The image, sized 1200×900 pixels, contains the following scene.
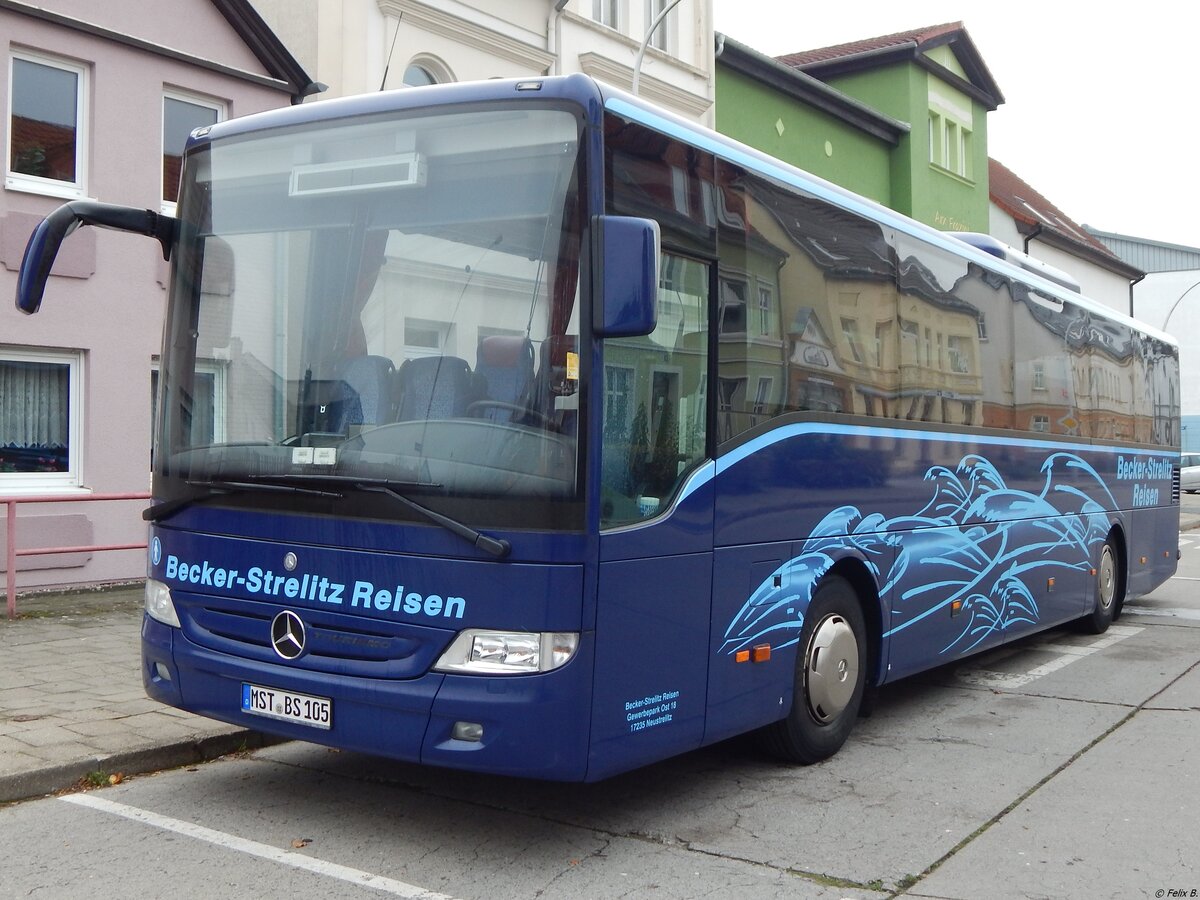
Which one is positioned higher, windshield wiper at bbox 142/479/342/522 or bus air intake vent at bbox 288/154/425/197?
bus air intake vent at bbox 288/154/425/197

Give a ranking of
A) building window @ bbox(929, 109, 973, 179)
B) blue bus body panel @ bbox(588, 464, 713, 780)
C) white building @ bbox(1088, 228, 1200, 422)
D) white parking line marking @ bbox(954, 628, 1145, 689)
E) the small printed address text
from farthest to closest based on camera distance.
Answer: white building @ bbox(1088, 228, 1200, 422), building window @ bbox(929, 109, 973, 179), white parking line marking @ bbox(954, 628, 1145, 689), the small printed address text, blue bus body panel @ bbox(588, 464, 713, 780)

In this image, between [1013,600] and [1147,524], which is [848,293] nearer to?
[1013,600]

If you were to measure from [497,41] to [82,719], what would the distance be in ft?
43.1

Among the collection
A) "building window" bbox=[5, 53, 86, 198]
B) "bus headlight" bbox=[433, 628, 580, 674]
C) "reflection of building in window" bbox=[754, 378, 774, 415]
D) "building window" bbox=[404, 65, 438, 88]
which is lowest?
"bus headlight" bbox=[433, 628, 580, 674]

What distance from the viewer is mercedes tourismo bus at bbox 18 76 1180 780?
5004mm

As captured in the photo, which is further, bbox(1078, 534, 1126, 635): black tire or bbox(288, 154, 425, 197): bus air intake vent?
bbox(1078, 534, 1126, 635): black tire

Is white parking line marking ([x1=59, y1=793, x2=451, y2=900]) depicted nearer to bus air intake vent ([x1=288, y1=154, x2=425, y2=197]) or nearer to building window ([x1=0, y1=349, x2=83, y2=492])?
bus air intake vent ([x1=288, y1=154, x2=425, y2=197])

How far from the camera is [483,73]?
1806 cm

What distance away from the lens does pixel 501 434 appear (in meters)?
5.02

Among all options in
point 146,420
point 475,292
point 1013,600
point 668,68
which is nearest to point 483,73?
point 668,68

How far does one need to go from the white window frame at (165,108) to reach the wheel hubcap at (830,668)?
9.32 m

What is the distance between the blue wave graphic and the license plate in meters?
1.74

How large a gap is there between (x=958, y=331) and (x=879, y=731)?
265 cm

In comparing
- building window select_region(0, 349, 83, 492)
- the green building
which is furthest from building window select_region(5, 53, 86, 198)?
the green building
